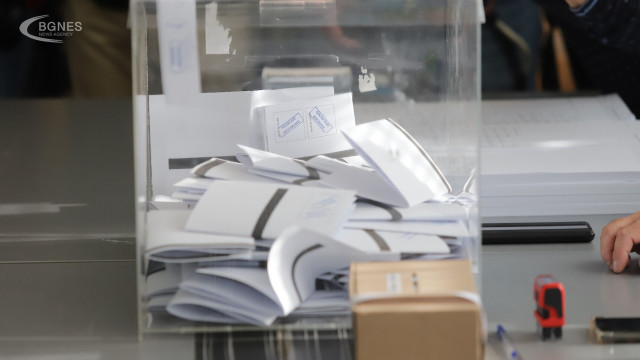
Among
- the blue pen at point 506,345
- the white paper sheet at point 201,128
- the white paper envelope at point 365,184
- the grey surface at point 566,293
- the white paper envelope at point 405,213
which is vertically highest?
the white paper sheet at point 201,128

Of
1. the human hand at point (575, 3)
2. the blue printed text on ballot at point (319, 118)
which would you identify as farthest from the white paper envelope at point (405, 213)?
the human hand at point (575, 3)

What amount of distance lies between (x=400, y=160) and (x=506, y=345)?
0.90 feet

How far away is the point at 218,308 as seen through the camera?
0.93m

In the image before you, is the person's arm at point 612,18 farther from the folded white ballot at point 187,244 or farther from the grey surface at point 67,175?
the folded white ballot at point 187,244

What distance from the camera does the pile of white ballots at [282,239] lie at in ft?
3.05

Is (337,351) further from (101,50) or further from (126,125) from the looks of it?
(101,50)

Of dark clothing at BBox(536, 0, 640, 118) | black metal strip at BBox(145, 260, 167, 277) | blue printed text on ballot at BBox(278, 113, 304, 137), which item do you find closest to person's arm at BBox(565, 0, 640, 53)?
dark clothing at BBox(536, 0, 640, 118)

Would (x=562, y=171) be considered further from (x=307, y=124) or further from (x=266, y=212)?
(x=266, y=212)

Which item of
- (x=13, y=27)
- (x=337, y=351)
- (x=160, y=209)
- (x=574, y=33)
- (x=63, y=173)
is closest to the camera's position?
(x=337, y=351)

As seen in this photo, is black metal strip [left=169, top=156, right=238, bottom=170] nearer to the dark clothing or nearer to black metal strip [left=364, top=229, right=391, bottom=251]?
black metal strip [left=364, top=229, right=391, bottom=251]

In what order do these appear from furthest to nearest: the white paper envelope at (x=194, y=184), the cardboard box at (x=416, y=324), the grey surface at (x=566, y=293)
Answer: the white paper envelope at (x=194, y=184), the grey surface at (x=566, y=293), the cardboard box at (x=416, y=324)

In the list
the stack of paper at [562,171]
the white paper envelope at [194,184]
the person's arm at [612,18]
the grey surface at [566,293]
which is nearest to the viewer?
the grey surface at [566,293]

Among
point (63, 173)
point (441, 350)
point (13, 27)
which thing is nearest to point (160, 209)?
point (441, 350)

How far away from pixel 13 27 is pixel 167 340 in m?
3.27
